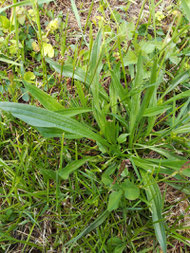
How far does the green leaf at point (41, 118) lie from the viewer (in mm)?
1037

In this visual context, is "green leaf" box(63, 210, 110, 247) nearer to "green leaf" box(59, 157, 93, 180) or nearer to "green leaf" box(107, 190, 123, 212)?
"green leaf" box(107, 190, 123, 212)

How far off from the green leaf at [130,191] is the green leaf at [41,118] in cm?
33

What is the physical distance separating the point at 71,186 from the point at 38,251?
360 mm

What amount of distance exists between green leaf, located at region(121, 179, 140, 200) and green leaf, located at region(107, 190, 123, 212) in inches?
1.2

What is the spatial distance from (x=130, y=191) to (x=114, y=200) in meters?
0.09

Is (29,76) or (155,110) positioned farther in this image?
(29,76)

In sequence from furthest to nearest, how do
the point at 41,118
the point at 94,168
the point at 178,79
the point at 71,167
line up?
the point at 178,79, the point at 94,168, the point at 71,167, the point at 41,118

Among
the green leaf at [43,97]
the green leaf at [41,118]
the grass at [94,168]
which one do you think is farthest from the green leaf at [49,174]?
the green leaf at [43,97]

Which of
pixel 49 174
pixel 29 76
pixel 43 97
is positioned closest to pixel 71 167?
pixel 49 174

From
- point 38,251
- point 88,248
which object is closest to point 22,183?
point 38,251

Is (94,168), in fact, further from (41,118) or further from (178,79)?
(178,79)

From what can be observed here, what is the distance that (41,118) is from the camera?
1081 millimetres

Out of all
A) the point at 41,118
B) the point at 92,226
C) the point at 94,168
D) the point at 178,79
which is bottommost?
the point at 92,226

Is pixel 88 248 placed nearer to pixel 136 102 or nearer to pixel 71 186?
pixel 71 186
